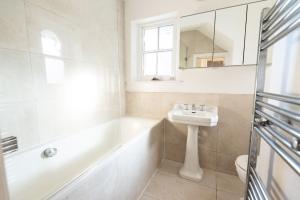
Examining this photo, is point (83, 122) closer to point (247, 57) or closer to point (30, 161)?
point (30, 161)

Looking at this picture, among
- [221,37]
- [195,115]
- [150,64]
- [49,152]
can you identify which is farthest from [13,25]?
[221,37]

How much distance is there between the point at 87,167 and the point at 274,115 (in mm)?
1233

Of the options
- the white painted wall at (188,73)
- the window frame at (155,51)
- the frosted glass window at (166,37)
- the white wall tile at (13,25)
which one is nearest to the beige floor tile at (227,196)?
the white painted wall at (188,73)

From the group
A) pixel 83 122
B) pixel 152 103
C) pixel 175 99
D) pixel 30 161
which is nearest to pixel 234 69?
pixel 175 99

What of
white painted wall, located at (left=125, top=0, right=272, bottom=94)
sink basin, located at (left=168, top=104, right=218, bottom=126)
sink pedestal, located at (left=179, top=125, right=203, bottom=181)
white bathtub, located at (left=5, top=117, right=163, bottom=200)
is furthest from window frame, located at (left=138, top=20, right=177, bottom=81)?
sink pedestal, located at (left=179, top=125, right=203, bottom=181)

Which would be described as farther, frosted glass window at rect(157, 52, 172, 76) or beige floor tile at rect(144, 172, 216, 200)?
frosted glass window at rect(157, 52, 172, 76)

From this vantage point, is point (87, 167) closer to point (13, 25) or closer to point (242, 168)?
point (13, 25)

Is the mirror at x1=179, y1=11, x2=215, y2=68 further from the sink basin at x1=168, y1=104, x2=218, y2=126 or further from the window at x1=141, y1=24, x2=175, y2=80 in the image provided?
the sink basin at x1=168, y1=104, x2=218, y2=126

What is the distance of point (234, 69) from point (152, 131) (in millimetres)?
1194

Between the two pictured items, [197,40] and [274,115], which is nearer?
[274,115]

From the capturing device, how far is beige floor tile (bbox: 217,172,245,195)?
1.54 metres

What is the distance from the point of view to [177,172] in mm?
1838

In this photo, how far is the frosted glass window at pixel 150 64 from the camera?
229 cm

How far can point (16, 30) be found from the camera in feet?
3.44
